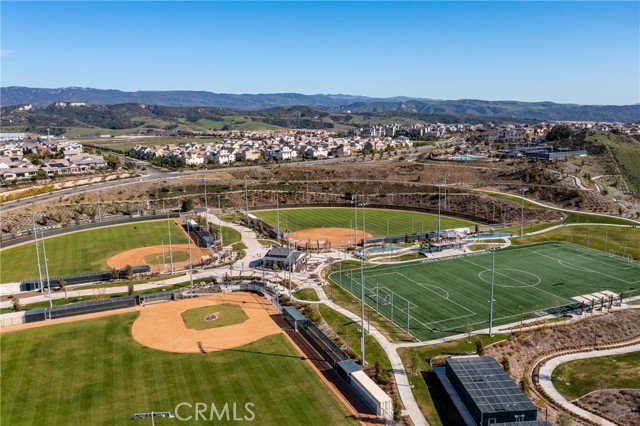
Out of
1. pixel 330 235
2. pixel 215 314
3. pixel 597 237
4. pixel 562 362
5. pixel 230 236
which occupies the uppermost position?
pixel 597 237

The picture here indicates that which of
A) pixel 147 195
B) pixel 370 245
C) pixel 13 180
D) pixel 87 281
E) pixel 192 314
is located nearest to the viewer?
pixel 192 314

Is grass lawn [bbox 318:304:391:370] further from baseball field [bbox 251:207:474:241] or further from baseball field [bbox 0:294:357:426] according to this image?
baseball field [bbox 251:207:474:241]

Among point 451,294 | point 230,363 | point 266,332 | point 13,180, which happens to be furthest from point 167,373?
point 13,180

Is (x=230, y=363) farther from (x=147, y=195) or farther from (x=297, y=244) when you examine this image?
(x=147, y=195)

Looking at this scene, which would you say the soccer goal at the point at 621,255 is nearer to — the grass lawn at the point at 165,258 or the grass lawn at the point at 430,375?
the grass lawn at the point at 430,375

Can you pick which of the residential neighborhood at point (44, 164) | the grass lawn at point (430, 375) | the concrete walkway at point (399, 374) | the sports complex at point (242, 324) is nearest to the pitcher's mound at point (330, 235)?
the sports complex at point (242, 324)

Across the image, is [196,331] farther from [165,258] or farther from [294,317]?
[165,258]

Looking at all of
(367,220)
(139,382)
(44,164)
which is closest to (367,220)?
(367,220)
